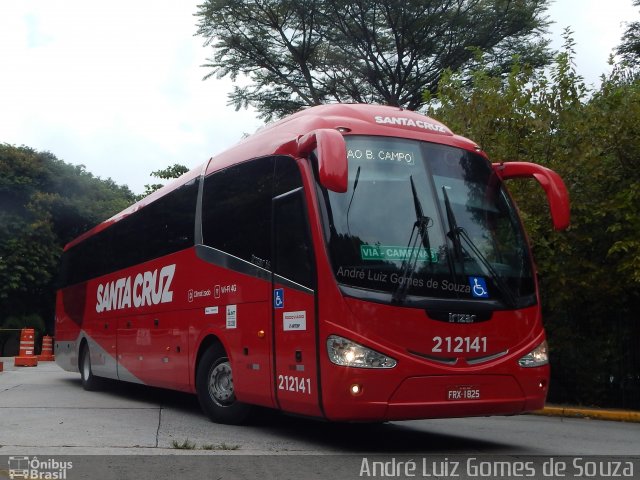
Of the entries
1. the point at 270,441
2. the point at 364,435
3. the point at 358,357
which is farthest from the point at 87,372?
the point at 358,357

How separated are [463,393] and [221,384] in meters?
3.63

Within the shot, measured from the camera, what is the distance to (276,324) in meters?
8.95

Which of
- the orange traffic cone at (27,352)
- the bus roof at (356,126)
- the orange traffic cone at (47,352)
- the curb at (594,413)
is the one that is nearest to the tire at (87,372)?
the bus roof at (356,126)

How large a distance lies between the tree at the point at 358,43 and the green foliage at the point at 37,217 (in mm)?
17035

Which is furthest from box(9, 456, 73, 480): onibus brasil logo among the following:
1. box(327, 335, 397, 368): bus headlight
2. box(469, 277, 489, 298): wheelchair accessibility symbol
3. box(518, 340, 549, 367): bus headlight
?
box(518, 340, 549, 367): bus headlight

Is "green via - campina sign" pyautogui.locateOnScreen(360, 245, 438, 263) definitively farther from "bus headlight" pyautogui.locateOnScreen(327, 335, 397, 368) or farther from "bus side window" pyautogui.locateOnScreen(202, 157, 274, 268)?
"bus side window" pyautogui.locateOnScreen(202, 157, 274, 268)

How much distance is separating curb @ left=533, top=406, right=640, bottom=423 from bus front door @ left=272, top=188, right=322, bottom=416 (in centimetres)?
620

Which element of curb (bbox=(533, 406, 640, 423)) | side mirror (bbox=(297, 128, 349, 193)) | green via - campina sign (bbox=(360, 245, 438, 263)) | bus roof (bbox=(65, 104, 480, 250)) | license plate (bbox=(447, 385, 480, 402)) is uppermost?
bus roof (bbox=(65, 104, 480, 250))

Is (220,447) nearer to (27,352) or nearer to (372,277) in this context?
(372,277)

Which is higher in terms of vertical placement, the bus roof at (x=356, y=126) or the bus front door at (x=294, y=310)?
the bus roof at (x=356, y=126)

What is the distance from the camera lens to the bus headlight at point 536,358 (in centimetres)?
845

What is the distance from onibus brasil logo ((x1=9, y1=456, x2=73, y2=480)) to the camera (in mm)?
6906

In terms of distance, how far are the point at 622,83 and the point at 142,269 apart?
372 inches

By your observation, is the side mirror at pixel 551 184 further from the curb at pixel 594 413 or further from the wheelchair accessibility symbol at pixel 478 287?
the curb at pixel 594 413
